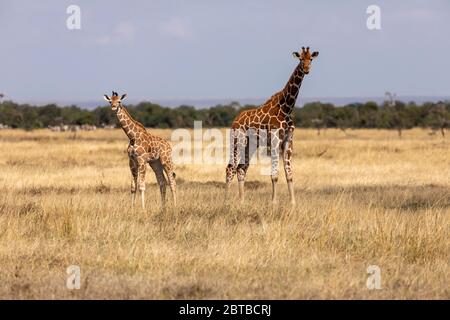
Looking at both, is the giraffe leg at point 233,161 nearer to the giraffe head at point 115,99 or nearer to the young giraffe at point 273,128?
the young giraffe at point 273,128

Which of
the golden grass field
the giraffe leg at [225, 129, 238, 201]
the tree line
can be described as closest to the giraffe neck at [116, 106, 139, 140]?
the golden grass field

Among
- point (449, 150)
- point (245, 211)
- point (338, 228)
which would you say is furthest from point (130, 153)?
point (449, 150)

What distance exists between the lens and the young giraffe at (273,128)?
13.9m

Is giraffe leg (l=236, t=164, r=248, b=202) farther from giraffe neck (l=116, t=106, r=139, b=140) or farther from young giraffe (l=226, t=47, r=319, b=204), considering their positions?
giraffe neck (l=116, t=106, r=139, b=140)

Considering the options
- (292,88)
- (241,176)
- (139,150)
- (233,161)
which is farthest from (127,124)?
(292,88)

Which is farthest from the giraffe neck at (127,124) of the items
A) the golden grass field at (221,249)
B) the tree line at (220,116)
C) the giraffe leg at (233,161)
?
the tree line at (220,116)

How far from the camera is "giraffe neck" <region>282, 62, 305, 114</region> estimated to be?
45.7 ft

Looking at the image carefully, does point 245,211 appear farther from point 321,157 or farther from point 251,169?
point 321,157

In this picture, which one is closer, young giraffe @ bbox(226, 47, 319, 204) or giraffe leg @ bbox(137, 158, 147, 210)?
giraffe leg @ bbox(137, 158, 147, 210)

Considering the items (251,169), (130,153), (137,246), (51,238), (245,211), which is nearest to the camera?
(137,246)

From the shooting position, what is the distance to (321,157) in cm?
2875

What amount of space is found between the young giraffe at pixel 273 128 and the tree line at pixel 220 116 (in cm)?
4255
